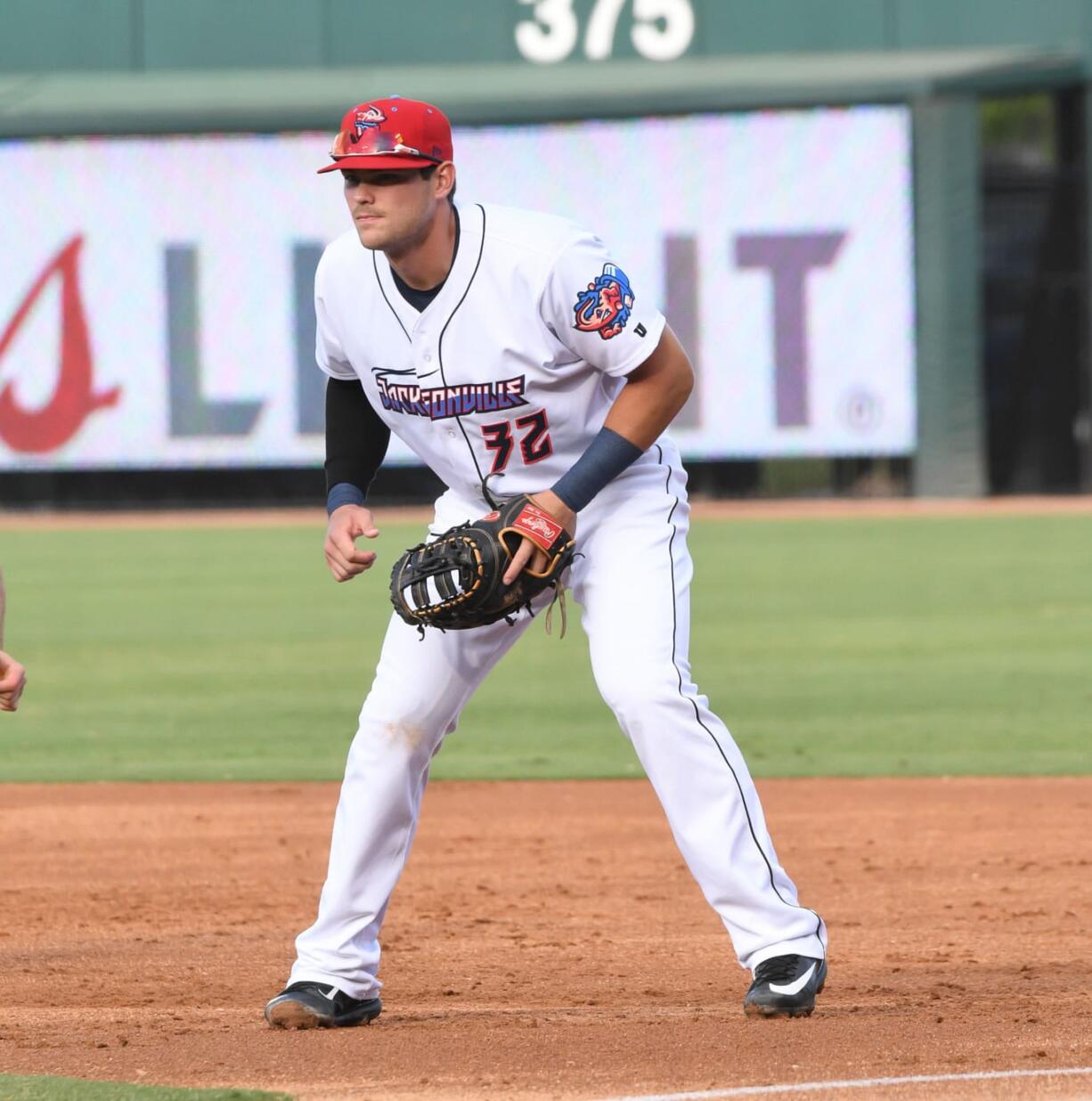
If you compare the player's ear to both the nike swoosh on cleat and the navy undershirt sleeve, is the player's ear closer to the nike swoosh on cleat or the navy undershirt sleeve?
the navy undershirt sleeve

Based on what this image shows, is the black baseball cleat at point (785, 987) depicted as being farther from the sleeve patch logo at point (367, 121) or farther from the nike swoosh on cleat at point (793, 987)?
the sleeve patch logo at point (367, 121)

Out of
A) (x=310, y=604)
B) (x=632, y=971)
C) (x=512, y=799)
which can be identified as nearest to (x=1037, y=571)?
(x=310, y=604)

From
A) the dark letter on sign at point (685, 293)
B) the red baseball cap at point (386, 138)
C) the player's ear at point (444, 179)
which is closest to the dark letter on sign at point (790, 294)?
the dark letter on sign at point (685, 293)

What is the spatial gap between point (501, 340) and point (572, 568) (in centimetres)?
48

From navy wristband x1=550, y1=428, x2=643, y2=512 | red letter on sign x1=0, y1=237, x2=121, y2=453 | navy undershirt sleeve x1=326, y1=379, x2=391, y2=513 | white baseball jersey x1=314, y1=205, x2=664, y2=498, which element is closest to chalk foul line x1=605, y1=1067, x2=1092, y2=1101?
navy wristband x1=550, y1=428, x2=643, y2=512

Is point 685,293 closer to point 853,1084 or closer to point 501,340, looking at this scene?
point 501,340

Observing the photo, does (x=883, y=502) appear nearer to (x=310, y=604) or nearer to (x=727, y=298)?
(x=727, y=298)

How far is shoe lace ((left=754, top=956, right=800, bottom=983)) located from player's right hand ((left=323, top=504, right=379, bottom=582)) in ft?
3.54

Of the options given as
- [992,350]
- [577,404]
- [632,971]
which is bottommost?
[632,971]

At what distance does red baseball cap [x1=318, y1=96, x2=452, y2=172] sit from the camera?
12.1ft

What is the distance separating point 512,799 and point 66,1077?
3695mm

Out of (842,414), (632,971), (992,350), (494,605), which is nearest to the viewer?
(494,605)

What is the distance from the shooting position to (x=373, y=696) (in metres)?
3.98

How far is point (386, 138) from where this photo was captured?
12.1 ft
